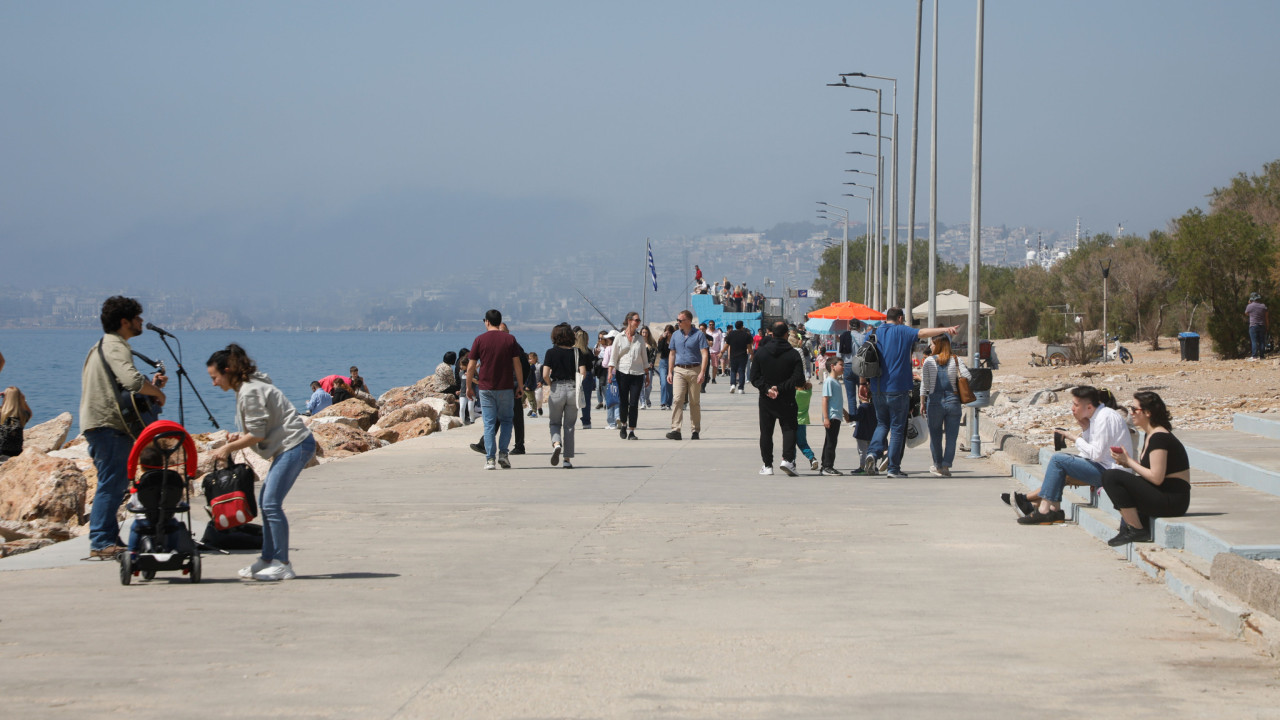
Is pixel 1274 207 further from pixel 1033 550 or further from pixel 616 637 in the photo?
pixel 616 637

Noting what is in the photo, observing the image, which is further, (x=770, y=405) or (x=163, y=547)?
(x=770, y=405)

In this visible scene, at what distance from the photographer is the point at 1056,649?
6.29 metres

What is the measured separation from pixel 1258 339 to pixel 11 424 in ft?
104

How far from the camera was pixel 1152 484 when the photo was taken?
9.25m

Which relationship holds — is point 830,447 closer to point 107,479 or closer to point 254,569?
point 254,569

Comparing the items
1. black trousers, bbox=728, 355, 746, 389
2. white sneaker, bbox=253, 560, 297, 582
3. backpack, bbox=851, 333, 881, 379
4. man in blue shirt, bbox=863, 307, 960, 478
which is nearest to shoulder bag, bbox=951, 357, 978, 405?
man in blue shirt, bbox=863, 307, 960, 478

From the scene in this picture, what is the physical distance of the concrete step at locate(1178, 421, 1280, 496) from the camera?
11.6 metres

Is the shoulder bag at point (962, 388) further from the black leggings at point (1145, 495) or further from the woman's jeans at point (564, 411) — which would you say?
the black leggings at point (1145, 495)

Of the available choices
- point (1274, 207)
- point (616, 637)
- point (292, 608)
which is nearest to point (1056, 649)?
point (616, 637)

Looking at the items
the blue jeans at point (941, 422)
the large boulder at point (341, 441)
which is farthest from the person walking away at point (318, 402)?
the blue jeans at point (941, 422)

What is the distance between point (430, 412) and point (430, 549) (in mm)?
17572

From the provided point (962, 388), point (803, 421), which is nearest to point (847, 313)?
point (803, 421)

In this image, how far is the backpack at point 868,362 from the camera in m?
14.1

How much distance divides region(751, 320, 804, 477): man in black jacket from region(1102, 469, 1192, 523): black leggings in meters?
5.24
